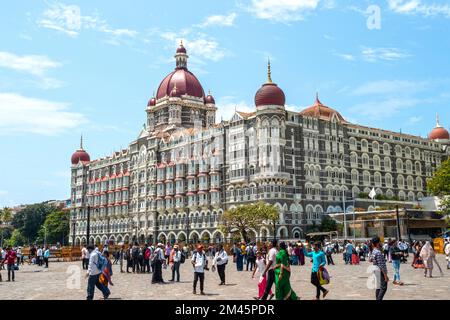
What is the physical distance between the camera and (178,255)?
69.7 feet

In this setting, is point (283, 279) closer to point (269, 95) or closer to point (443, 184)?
point (443, 184)

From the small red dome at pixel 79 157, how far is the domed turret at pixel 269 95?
52356mm

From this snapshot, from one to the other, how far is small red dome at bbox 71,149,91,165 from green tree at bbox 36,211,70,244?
1230 centimetres

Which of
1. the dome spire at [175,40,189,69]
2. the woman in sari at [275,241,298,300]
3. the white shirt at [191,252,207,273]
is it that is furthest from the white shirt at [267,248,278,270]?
the dome spire at [175,40,189,69]

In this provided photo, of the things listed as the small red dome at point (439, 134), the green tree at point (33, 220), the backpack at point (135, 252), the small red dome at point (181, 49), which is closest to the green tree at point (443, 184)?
the backpack at point (135, 252)

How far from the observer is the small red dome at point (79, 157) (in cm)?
10431

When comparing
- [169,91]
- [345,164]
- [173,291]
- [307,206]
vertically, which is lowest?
[173,291]

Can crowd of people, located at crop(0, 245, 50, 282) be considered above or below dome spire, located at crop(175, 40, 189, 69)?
below

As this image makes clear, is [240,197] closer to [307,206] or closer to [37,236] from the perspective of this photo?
[307,206]

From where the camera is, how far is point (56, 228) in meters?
105

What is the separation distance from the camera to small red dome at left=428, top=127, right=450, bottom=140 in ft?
286

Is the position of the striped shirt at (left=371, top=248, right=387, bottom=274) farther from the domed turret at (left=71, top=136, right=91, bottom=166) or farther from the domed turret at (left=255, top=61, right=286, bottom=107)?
the domed turret at (left=71, top=136, right=91, bottom=166)
